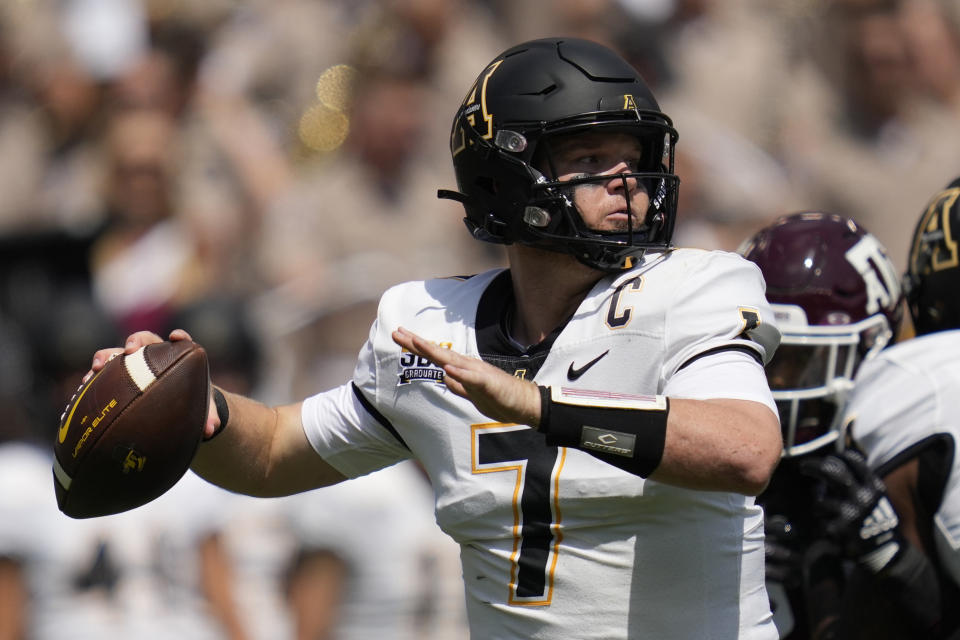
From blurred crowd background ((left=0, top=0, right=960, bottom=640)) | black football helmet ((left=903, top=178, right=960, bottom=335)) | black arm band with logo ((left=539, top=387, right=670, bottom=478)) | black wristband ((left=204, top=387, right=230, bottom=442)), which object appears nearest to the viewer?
black arm band with logo ((left=539, top=387, right=670, bottom=478))

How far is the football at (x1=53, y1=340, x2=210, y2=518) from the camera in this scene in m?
2.42

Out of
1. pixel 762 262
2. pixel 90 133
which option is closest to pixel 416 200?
pixel 90 133

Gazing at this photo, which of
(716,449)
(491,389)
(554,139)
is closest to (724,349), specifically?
(716,449)

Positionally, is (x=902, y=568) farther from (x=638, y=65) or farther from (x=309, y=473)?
(x=638, y=65)

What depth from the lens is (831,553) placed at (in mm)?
3020

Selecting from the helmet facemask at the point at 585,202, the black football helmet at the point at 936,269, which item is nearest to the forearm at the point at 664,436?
the helmet facemask at the point at 585,202

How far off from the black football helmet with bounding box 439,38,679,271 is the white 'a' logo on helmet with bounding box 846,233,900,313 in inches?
26.9

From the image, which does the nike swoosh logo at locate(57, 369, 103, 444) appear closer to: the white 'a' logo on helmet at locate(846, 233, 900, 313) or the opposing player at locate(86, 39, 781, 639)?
the opposing player at locate(86, 39, 781, 639)

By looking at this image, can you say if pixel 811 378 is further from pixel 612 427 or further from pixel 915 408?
pixel 612 427

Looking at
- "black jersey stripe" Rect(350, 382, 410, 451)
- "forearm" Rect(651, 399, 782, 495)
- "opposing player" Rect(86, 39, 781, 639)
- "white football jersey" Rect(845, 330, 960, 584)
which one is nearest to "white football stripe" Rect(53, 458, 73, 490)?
"opposing player" Rect(86, 39, 781, 639)

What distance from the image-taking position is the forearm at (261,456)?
2699 mm

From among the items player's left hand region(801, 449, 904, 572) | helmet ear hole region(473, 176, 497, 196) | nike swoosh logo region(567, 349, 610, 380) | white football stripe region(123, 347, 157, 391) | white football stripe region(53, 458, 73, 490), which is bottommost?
player's left hand region(801, 449, 904, 572)

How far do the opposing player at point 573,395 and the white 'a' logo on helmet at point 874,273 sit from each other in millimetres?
719

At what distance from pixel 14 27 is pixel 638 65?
3405mm
